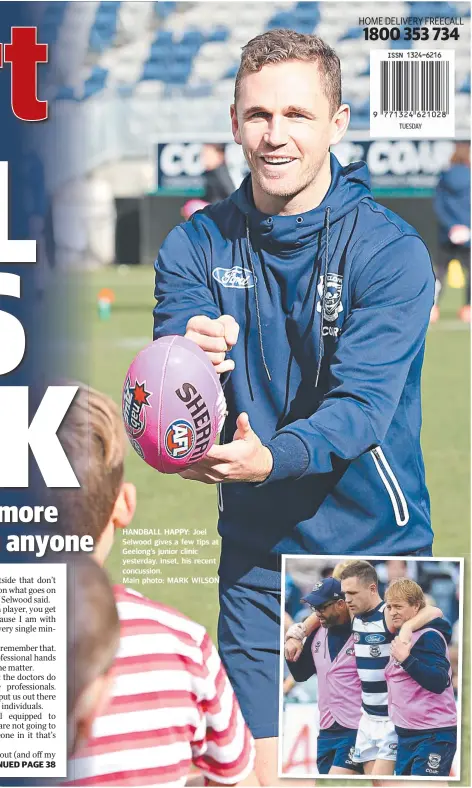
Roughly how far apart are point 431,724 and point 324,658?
1.18 feet

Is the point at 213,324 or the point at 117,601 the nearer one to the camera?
the point at 117,601

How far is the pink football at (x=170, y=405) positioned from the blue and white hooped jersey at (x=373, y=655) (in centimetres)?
87

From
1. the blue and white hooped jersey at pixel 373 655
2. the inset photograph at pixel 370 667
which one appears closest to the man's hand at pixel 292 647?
the inset photograph at pixel 370 667

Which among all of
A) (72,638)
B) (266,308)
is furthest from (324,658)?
(266,308)

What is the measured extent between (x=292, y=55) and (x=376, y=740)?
6.29 ft

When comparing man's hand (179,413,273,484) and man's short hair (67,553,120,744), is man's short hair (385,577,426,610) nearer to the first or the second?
man's hand (179,413,273,484)

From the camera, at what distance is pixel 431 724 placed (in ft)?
12.9

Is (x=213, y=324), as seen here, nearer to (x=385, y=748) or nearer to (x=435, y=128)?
(x=435, y=128)

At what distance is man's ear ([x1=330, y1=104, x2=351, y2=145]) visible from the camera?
3.73 meters

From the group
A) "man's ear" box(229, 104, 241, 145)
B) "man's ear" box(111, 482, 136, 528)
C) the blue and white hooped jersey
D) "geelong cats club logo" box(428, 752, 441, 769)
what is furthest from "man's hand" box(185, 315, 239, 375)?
"geelong cats club logo" box(428, 752, 441, 769)

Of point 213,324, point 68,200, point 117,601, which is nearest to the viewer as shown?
point 117,601

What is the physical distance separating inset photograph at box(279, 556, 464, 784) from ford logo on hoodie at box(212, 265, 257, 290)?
781 mm

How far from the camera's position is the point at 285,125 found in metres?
3.63

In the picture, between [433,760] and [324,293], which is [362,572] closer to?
[433,760]
